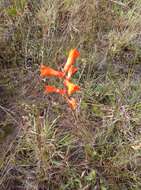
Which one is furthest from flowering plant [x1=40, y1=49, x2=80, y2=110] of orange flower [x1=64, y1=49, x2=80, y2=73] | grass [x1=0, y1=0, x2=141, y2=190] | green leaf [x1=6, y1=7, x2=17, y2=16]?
green leaf [x1=6, y1=7, x2=17, y2=16]

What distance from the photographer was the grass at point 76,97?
1.76 meters

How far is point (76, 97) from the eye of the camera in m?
2.03

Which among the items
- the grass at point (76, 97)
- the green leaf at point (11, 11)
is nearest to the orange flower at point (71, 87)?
the grass at point (76, 97)

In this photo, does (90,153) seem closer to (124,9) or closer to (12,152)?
(12,152)

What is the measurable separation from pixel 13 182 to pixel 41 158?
19 centimetres

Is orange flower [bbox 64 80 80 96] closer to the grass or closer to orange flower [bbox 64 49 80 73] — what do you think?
orange flower [bbox 64 49 80 73]

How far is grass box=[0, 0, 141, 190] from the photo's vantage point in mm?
1761

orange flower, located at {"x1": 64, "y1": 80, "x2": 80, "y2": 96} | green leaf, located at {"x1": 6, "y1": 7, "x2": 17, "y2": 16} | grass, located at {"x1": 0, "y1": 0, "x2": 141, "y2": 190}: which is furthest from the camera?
green leaf, located at {"x1": 6, "y1": 7, "x2": 17, "y2": 16}

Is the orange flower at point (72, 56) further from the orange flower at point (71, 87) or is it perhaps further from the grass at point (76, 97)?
the grass at point (76, 97)

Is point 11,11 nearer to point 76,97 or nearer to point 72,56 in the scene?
point 76,97

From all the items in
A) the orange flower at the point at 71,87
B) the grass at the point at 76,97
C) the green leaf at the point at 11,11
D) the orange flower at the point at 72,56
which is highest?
the orange flower at the point at 72,56

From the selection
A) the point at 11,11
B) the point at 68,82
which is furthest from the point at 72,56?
the point at 11,11

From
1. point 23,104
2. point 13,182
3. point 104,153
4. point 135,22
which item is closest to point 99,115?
point 104,153

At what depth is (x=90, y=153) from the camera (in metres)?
1.81
